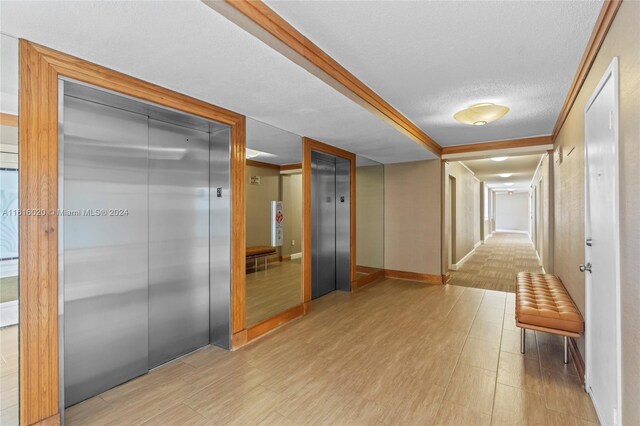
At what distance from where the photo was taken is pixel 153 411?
2.35 meters

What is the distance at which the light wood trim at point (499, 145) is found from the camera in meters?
5.29

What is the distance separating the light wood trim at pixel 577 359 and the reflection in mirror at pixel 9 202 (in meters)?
4.38

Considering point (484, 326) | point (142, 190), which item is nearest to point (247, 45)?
point (142, 190)

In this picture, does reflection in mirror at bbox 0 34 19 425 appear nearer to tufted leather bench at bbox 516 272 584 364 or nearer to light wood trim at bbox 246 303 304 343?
light wood trim at bbox 246 303 304 343

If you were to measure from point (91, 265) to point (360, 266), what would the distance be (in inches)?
195

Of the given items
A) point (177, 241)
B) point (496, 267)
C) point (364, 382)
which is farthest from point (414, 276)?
point (177, 241)

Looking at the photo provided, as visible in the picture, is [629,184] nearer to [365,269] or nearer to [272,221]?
[272,221]

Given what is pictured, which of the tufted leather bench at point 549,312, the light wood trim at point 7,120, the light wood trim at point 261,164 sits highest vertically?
the light wood trim at point 261,164

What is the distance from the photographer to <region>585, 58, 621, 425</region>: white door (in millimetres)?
1825

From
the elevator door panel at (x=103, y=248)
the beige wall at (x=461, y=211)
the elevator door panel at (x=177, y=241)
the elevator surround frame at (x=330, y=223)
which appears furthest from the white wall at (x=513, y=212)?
the elevator door panel at (x=103, y=248)

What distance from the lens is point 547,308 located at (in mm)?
3086

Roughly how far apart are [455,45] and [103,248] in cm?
329

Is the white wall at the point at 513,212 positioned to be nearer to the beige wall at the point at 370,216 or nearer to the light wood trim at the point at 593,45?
the beige wall at the point at 370,216

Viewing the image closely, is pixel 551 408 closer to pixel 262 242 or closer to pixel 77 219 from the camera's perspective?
pixel 262 242
